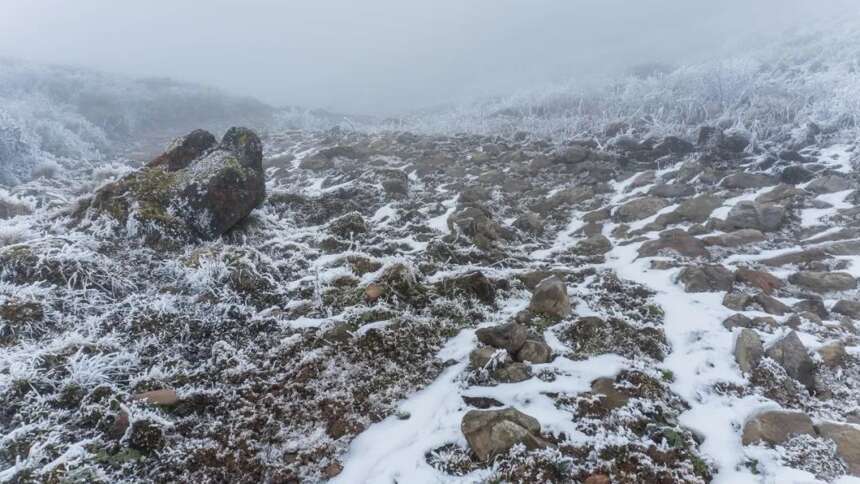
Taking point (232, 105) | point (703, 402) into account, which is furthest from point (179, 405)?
point (232, 105)

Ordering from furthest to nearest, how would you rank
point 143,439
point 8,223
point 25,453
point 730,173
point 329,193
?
point 329,193 < point 730,173 < point 8,223 < point 143,439 < point 25,453

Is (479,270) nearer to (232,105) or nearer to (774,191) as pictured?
(774,191)

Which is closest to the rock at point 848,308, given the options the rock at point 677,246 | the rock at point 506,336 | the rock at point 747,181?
the rock at point 677,246

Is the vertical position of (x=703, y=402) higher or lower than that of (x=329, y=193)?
lower

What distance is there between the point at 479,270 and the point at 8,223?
27.3 ft

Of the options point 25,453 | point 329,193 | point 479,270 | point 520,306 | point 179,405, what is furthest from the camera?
point 329,193

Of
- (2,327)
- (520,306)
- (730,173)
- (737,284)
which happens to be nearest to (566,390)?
(520,306)

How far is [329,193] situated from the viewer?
1217 centimetres

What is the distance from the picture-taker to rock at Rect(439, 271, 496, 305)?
6.77 metres

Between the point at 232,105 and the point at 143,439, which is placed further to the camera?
the point at 232,105

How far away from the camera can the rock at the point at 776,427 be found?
409 centimetres

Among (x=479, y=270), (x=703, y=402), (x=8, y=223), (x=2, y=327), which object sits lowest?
(x=703, y=402)

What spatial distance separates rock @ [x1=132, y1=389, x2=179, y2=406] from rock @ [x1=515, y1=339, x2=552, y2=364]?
3791 mm

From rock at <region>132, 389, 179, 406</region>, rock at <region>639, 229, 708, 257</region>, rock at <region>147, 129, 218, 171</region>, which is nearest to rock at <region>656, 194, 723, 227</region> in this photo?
rock at <region>639, 229, 708, 257</region>
